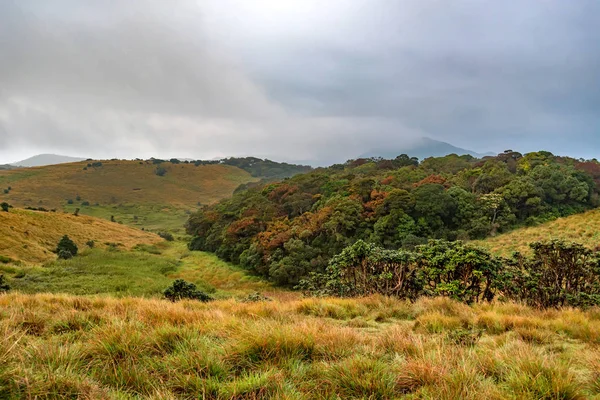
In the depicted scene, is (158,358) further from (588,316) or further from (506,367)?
(588,316)

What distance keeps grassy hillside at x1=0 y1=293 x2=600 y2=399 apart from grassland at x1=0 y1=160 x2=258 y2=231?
7622cm

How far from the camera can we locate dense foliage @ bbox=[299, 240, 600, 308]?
797 cm

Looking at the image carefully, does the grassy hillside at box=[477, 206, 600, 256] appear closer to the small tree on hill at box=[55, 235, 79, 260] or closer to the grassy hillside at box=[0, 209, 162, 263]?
the small tree on hill at box=[55, 235, 79, 260]

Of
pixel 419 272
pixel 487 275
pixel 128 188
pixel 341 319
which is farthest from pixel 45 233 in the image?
pixel 128 188

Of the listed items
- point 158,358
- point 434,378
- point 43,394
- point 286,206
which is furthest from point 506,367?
point 286,206

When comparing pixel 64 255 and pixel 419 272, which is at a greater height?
pixel 419 272

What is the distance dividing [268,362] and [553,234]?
29.5 m

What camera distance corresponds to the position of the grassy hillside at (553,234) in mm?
22244

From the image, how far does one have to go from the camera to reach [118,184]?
112m

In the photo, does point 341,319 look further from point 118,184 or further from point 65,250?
point 118,184

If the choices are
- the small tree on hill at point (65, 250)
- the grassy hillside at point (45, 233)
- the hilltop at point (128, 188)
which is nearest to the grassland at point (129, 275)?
the small tree on hill at point (65, 250)

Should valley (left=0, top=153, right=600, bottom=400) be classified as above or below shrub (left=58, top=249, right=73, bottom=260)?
above

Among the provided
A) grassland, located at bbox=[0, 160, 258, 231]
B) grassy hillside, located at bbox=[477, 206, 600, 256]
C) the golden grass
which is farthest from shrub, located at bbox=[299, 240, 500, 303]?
the golden grass

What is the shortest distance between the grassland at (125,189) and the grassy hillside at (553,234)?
68.4m
